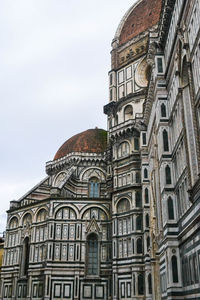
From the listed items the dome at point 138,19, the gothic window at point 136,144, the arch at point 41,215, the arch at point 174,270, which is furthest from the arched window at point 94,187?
the arch at point 174,270

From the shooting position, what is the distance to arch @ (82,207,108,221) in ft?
123

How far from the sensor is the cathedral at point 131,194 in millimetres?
18719

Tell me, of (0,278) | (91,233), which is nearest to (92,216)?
(91,233)

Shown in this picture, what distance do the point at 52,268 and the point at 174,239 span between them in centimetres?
1893

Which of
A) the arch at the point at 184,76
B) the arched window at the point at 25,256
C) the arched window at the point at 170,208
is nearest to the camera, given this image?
the arch at the point at 184,76

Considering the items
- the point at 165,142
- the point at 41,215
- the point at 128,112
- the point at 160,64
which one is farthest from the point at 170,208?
the point at 41,215

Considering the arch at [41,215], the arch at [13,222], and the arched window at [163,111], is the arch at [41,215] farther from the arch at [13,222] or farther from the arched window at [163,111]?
the arched window at [163,111]

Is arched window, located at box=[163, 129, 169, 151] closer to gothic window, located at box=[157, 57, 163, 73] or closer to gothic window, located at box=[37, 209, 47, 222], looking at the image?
gothic window, located at box=[157, 57, 163, 73]

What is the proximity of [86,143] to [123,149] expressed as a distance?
10100 millimetres

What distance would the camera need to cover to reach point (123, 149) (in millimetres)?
38188

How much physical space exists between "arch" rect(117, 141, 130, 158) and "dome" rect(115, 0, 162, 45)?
1372cm

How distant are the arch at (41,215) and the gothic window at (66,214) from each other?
1.88 metres

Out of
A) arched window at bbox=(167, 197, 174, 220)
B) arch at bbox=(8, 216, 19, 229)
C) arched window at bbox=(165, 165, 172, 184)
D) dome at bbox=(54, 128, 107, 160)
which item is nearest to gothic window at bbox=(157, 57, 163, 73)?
arched window at bbox=(165, 165, 172, 184)

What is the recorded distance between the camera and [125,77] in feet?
136
